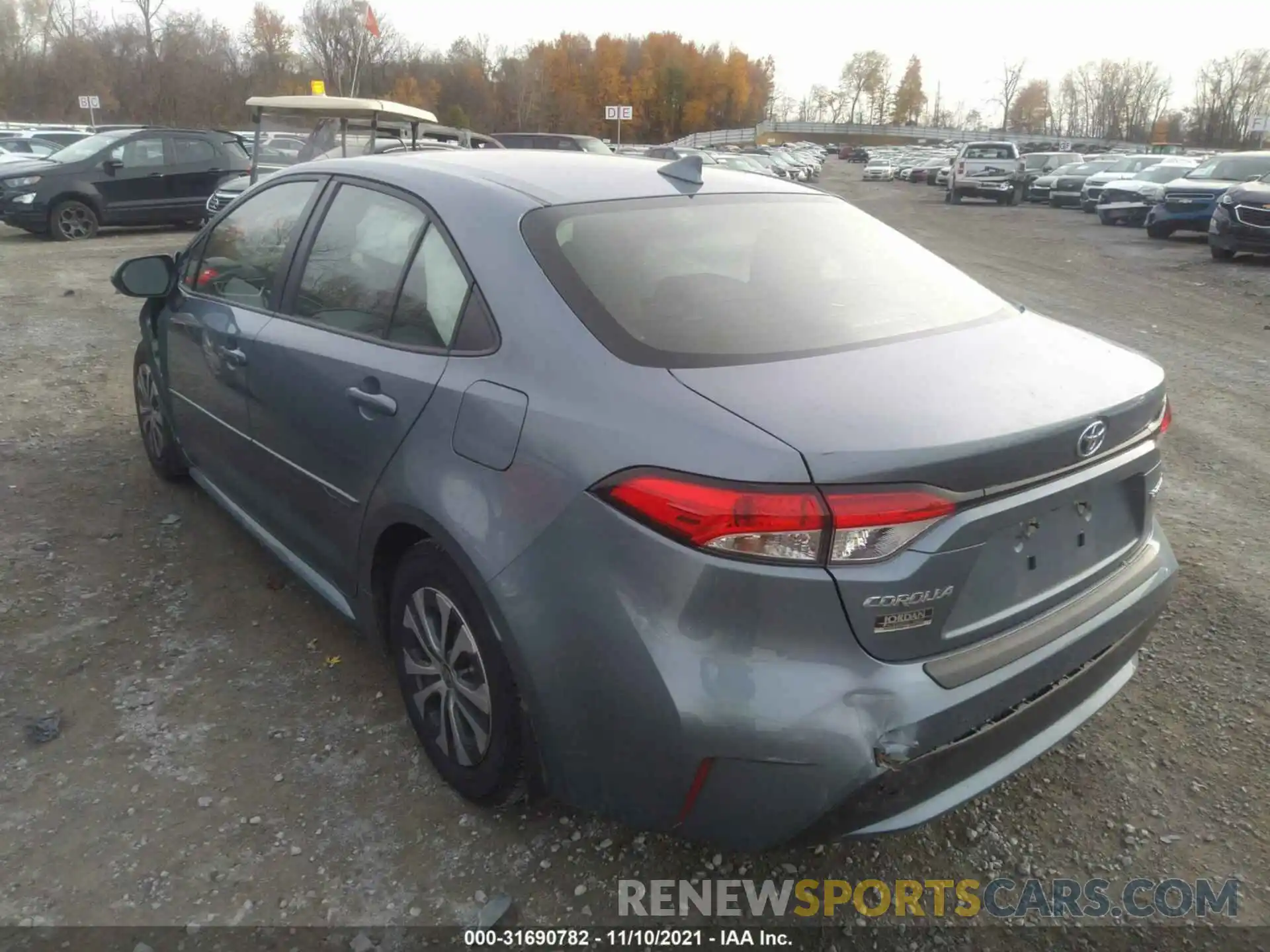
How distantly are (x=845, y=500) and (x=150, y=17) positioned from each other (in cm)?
7234

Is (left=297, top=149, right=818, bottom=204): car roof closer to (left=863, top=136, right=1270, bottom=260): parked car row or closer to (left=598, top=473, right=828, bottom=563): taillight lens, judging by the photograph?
(left=598, top=473, right=828, bottom=563): taillight lens

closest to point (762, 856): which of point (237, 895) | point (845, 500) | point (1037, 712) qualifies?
point (1037, 712)

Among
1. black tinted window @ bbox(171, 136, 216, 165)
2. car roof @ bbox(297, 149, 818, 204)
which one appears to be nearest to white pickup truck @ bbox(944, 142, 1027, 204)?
black tinted window @ bbox(171, 136, 216, 165)

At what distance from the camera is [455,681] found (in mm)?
2514

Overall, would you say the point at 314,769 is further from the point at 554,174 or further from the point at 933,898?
the point at 554,174

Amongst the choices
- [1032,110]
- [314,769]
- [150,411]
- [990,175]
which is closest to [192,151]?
[150,411]

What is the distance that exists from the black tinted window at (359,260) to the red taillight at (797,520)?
135 centimetres

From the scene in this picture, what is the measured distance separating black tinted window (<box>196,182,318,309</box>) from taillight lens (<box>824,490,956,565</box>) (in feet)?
7.92

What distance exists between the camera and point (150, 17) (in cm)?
5997

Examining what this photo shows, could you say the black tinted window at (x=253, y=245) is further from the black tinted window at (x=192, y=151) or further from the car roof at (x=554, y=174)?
the black tinted window at (x=192, y=151)

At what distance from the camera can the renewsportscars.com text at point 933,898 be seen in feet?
7.60

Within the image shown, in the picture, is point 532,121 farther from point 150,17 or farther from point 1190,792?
point 1190,792

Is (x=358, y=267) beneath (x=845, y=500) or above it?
above

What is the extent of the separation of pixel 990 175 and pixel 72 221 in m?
24.0
